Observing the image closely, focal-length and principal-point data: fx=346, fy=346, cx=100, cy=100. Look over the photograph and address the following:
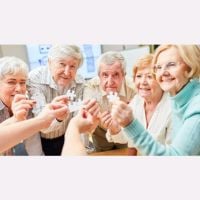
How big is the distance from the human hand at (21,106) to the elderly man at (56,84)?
1.1 inches

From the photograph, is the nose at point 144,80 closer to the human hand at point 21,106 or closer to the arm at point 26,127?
the arm at point 26,127

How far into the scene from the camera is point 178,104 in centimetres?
144

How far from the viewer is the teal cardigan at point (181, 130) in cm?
140

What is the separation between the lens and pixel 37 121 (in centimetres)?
150

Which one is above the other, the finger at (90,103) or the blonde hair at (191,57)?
the blonde hair at (191,57)

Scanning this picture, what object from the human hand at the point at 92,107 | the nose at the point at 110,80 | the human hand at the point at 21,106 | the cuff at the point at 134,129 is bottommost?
the cuff at the point at 134,129

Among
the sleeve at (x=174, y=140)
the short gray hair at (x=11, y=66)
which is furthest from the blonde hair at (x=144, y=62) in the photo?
the short gray hair at (x=11, y=66)

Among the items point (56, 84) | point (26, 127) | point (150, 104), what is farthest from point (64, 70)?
point (150, 104)

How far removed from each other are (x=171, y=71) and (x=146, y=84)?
120mm

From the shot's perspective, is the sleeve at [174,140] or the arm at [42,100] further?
the arm at [42,100]

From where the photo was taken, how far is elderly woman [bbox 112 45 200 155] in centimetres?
141

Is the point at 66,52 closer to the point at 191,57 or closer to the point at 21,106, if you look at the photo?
the point at 21,106

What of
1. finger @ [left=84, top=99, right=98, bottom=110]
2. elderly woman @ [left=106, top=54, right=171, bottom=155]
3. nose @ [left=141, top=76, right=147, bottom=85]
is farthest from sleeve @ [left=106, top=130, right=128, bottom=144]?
nose @ [left=141, top=76, right=147, bottom=85]
